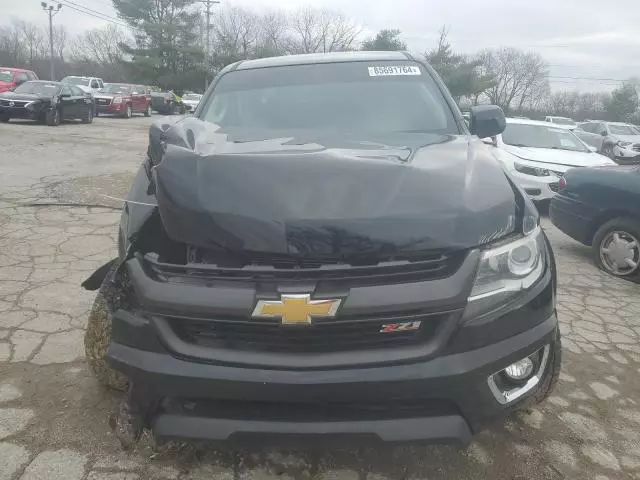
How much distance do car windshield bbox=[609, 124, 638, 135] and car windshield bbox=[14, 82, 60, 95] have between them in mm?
21866

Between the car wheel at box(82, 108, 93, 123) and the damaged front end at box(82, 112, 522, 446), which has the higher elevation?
the damaged front end at box(82, 112, 522, 446)

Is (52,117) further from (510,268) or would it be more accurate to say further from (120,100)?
(510,268)

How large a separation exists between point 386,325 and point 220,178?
793 millimetres

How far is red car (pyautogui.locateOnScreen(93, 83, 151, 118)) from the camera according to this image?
998 inches

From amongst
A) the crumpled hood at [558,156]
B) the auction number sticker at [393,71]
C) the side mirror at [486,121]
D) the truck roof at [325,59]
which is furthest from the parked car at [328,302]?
the crumpled hood at [558,156]

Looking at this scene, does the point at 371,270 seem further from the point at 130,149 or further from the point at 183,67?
the point at 183,67

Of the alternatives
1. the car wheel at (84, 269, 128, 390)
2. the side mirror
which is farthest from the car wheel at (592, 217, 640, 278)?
the car wheel at (84, 269, 128, 390)

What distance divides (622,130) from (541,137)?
636 inches

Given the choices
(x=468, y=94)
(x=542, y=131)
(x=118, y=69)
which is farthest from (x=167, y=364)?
(x=118, y=69)

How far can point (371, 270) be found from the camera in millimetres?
1727

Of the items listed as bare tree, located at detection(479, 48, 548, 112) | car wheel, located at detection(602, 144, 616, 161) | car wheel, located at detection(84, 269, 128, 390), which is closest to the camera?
car wheel, located at detection(84, 269, 128, 390)

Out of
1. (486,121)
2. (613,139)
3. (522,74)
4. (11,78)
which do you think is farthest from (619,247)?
(522,74)

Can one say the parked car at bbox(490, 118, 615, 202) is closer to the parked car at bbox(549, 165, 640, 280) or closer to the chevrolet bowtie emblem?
the parked car at bbox(549, 165, 640, 280)

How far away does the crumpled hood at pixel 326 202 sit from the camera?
174 centimetres
